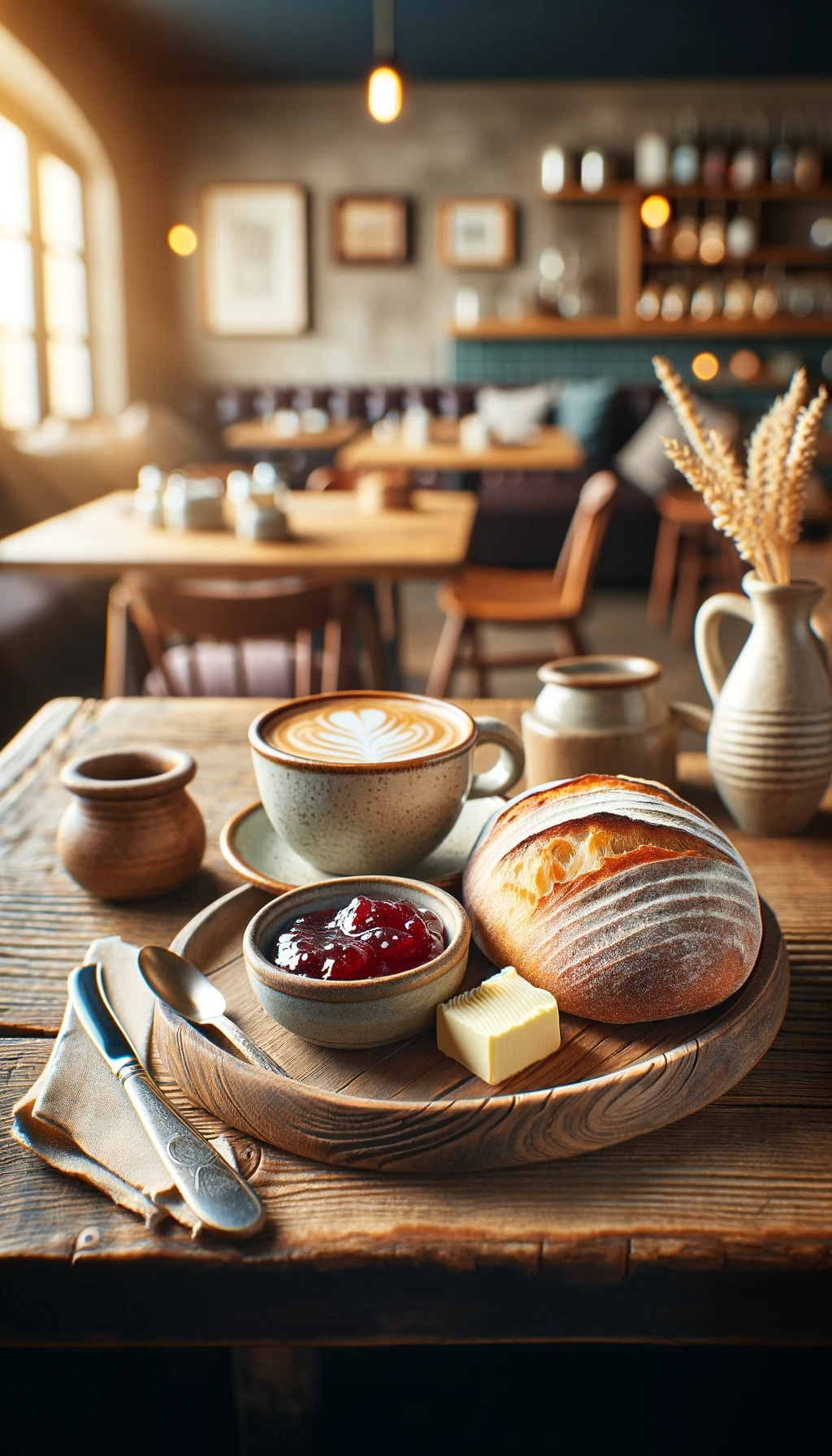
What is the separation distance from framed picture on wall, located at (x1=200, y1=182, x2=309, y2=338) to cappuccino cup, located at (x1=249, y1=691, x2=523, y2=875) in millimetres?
7698

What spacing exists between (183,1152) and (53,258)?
22.9 ft

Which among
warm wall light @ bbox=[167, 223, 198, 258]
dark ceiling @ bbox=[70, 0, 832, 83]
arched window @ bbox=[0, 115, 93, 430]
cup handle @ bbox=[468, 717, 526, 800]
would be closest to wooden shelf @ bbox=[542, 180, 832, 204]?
dark ceiling @ bbox=[70, 0, 832, 83]

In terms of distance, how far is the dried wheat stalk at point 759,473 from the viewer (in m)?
0.82

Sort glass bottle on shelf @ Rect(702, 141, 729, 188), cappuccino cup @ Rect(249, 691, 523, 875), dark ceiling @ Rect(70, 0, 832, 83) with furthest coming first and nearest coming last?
glass bottle on shelf @ Rect(702, 141, 729, 188) < dark ceiling @ Rect(70, 0, 832, 83) < cappuccino cup @ Rect(249, 691, 523, 875)

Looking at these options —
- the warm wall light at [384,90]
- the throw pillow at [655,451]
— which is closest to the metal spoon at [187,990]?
the warm wall light at [384,90]

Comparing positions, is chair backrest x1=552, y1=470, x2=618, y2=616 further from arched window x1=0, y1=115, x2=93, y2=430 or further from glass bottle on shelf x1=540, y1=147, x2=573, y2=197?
glass bottle on shelf x1=540, y1=147, x2=573, y2=197

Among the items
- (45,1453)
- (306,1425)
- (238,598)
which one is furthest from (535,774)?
(238,598)

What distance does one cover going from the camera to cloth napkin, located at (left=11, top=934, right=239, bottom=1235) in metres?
0.52

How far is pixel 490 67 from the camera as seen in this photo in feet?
23.1

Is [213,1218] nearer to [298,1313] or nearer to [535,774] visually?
[298,1313]

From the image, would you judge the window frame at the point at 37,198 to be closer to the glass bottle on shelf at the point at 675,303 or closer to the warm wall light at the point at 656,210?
the warm wall light at the point at 656,210

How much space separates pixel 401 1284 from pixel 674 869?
25 centimetres

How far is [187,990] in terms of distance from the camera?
640mm

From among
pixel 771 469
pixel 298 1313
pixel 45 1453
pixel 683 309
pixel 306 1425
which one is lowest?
pixel 45 1453
